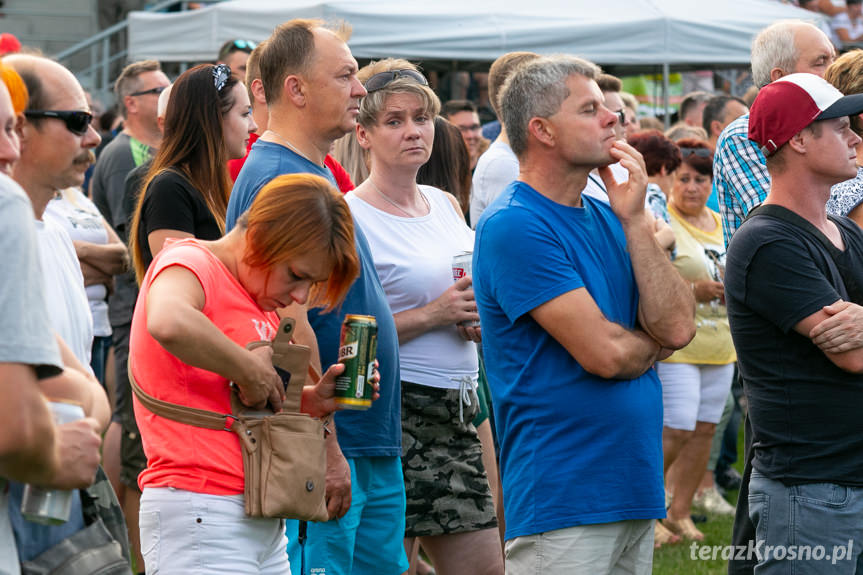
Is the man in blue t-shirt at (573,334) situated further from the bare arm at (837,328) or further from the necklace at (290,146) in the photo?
the necklace at (290,146)

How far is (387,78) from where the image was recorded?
Answer: 4406mm

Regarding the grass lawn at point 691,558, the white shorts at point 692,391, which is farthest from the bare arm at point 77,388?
the white shorts at point 692,391

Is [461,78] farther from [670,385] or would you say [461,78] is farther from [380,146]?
[380,146]

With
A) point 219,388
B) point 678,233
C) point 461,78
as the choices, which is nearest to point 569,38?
point 461,78

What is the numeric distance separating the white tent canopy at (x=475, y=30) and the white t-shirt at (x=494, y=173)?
4630 mm

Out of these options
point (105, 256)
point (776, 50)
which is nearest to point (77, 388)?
point (105, 256)

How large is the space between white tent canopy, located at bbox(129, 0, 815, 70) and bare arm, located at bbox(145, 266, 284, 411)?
7102mm

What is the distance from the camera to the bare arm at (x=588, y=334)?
3.20 m

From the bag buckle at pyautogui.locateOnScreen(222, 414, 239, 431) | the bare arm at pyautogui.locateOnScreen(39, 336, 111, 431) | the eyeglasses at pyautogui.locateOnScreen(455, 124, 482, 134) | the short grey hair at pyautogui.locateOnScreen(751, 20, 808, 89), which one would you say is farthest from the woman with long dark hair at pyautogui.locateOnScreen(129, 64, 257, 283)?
the eyeglasses at pyautogui.locateOnScreen(455, 124, 482, 134)

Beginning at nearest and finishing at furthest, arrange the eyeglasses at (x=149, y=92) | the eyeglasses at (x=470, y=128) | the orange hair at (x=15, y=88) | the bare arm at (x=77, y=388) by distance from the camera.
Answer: the bare arm at (x=77, y=388), the orange hair at (x=15, y=88), the eyeglasses at (x=149, y=92), the eyeglasses at (x=470, y=128)

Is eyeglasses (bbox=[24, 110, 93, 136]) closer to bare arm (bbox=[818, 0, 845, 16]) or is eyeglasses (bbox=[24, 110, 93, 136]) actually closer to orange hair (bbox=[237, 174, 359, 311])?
orange hair (bbox=[237, 174, 359, 311])

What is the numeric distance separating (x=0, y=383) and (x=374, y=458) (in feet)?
6.19

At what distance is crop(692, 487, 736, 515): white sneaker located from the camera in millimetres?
7359

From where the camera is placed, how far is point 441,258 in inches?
169
